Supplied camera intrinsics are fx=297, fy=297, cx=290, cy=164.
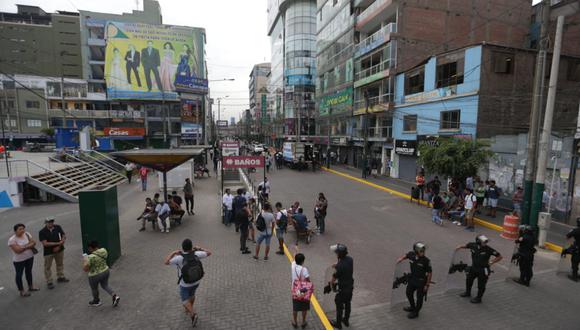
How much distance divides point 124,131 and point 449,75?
46885mm

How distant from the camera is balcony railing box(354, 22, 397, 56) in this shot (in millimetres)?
25875

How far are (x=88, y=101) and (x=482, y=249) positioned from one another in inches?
2331

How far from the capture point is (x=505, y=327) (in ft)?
18.0

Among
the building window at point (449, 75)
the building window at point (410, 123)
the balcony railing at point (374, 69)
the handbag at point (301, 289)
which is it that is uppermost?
the balcony railing at point (374, 69)

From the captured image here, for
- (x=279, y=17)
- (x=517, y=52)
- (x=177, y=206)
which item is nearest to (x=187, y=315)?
(x=177, y=206)

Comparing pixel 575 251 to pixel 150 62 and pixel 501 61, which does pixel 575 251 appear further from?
pixel 150 62

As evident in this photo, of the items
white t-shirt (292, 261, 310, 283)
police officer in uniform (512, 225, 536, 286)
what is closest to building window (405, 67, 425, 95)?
police officer in uniform (512, 225, 536, 286)

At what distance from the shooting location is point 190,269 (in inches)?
201

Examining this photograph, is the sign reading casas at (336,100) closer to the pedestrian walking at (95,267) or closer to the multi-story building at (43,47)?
the pedestrian walking at (95,267)

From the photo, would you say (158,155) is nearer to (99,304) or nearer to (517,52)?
(99,304)

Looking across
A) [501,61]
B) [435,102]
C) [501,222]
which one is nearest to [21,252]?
[501,222]

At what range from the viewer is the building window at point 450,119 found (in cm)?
1947

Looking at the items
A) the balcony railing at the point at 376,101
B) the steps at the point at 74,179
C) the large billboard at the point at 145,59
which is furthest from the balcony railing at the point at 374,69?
the large billboard at the point at 145,59

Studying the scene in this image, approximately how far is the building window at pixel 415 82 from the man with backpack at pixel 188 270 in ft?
74.0
